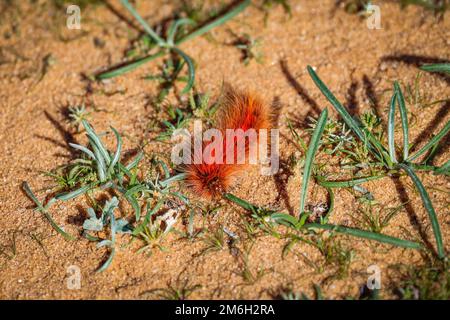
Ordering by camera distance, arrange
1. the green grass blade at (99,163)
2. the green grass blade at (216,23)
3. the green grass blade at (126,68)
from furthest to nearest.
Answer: the green grass blade at (216,23) → the green grass blade at (126,68) → the green grass blade at (99,163)

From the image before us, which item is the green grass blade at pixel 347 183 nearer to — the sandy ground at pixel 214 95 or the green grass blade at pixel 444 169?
the sandy ground at pixel 214 95

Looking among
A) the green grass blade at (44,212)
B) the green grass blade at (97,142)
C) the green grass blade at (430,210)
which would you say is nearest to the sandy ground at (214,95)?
the green grass blade at (44,212)

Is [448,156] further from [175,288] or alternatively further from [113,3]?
[113,3]

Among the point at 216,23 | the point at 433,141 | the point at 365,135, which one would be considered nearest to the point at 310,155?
the point at 365,135

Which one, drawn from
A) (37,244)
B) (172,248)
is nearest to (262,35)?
(172,248)

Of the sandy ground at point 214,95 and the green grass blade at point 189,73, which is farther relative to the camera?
the green grass blade at point 189,73

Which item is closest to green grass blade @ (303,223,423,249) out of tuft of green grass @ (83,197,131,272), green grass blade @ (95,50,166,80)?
tuft of green grass @ (83,197,131,272)
